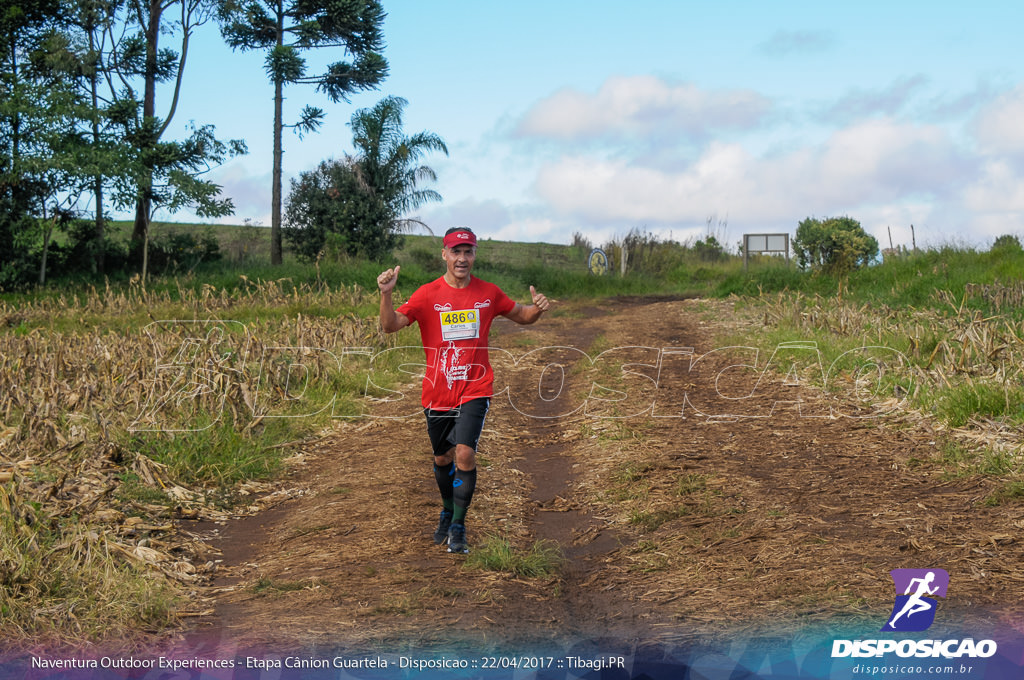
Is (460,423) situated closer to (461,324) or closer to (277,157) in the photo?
(461,324)

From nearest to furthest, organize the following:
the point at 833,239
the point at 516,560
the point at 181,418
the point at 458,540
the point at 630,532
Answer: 1. the point at 516,560
2. the point at 458,540
3. the point at 630,532
4. the point at 181,418
5. the point at 833,239

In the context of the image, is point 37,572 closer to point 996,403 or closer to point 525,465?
point 525,465

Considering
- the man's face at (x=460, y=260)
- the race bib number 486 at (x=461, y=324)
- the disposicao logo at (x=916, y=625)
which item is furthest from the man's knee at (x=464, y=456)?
the disposicao logo at (x=916, y=625)

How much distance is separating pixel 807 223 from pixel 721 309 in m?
21.2

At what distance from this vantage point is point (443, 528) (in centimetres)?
618

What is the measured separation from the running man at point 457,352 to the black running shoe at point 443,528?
0.9 inches

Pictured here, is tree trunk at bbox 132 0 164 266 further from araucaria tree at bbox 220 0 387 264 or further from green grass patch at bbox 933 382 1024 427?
green grass patch at bbox 933 382 1024 427

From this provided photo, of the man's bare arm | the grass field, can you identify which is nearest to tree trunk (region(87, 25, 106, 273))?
the grass field

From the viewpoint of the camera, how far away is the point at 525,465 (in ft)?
28.6

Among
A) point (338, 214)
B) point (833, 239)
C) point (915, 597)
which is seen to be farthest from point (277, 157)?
point (915, 597)

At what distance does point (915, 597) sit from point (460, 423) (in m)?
2.76

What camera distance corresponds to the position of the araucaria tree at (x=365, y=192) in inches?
1350

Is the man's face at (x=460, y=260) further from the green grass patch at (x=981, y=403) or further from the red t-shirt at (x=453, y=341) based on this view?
the green grass patch at (x=981, y=403)

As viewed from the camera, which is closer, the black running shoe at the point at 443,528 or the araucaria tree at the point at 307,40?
the black running shoe at the point at 443,528
